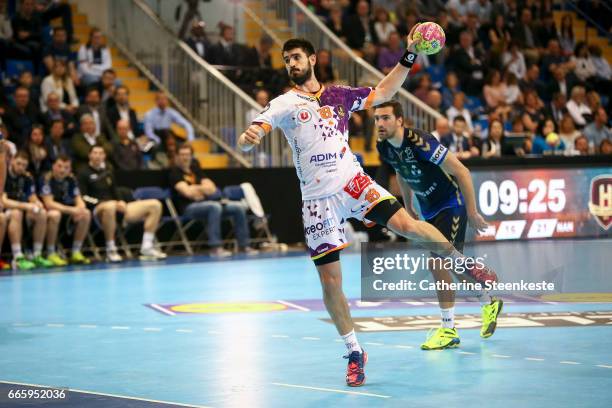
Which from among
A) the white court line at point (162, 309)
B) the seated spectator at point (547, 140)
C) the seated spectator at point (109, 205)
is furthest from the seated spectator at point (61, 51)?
the seated spectator at point (547, 140)

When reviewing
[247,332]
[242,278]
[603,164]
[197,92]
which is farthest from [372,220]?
[197,92]

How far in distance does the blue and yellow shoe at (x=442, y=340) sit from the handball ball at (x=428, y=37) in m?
2.36

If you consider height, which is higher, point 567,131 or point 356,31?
point 356,31

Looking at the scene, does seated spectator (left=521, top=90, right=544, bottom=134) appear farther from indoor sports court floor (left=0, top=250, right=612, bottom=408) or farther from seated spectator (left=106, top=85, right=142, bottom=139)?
indoor sports court floor (left=0, top=250, right=612, bottom=408)

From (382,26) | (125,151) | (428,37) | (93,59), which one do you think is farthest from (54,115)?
(428,37)

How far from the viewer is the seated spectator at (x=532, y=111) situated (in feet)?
75.3

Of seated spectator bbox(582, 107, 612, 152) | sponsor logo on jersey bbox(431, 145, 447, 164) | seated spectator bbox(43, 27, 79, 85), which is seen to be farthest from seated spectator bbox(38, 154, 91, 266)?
seated spectator bbox(582, 107, 612, 152)

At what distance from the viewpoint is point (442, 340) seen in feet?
29.2

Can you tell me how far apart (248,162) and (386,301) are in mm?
8789

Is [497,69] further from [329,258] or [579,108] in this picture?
[329,258]

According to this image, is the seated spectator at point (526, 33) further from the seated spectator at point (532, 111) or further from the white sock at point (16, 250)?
the white sock at point (16, 250)

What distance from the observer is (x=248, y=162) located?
804 inches

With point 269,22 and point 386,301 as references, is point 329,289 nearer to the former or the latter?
point 386,301

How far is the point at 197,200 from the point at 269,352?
30.8ft
